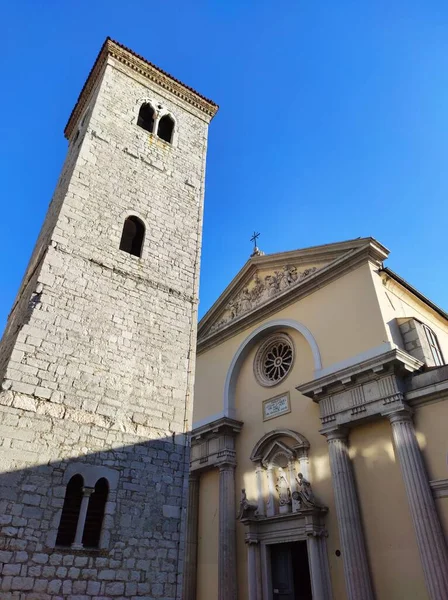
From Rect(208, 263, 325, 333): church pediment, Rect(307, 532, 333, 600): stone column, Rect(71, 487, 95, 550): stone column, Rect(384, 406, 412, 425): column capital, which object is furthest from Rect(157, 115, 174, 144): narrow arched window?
Rect(307, 532, 333, 600): stone column

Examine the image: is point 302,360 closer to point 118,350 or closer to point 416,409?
point 416,409

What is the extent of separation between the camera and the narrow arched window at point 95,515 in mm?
6207

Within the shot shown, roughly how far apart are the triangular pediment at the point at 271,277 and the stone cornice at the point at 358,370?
3.22 metres

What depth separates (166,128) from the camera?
12023mm

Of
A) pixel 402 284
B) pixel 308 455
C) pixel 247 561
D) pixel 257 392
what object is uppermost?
pixel 402 284

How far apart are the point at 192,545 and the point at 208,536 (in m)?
0.62

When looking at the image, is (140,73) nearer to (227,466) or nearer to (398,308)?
(398,308)

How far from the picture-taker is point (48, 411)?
21.3 feet

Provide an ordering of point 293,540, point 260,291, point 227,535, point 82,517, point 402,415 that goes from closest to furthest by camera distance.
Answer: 1. point 82,517
2. point 402,415
3. point 293,540
4. point 227,535
5. point 260,291

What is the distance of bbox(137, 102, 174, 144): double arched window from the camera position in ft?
37.8

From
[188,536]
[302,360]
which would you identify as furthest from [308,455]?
[188,536]

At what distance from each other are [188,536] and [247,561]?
2.27m

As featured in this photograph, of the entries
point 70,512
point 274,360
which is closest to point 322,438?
point 274,360

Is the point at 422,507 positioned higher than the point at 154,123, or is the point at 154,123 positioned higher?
the point at 154,123
